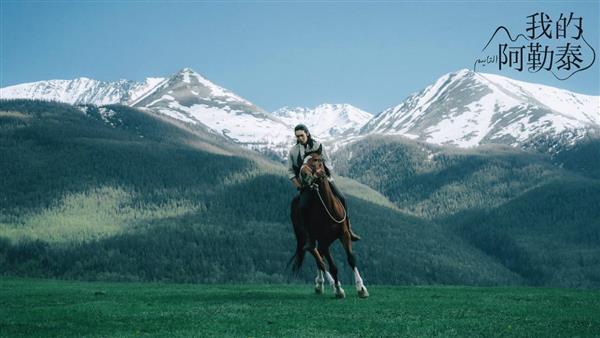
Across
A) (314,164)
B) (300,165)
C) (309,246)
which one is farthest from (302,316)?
(300,165)

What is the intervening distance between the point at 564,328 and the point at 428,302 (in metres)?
6.65

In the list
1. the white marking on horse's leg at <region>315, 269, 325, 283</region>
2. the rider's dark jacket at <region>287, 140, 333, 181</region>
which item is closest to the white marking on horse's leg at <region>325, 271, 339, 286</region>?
the white marking on horse's leg at <region>315, 269, 325, 283</region>

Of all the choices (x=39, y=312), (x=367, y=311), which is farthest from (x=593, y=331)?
(x=39, y=312)

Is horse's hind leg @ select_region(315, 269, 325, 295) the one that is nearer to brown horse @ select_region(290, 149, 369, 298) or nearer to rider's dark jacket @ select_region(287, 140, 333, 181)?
brown horse @ select_region(290, 149, 369, 298)

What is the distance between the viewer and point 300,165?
24359mm

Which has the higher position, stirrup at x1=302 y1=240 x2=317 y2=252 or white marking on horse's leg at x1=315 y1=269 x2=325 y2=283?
stirrup at x1=302 y1=240 x2=317 y2=252

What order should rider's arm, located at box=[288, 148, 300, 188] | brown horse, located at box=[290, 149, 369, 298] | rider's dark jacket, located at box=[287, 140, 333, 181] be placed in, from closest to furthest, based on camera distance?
1. brown horse, located at box=[290, 149, 369, 298]
2. rider's dark jacket, located at box=[287, 140, 333, 181]
3. rider's arm, located at box=[288, 148, 300, 188]

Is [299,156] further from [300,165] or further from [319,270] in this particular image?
[319,270]

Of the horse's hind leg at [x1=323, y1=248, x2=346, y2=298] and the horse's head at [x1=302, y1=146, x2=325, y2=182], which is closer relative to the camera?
the horse's head at [x1=302, y1=146, x2=325, y2=182]

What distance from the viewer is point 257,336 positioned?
14578 millimetres

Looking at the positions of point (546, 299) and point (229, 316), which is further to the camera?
point (546, 299)

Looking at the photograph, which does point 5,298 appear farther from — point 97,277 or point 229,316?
point 97,277

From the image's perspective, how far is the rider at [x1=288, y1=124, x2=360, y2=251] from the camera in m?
23.5

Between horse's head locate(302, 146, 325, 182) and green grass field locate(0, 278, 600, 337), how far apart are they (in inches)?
158
